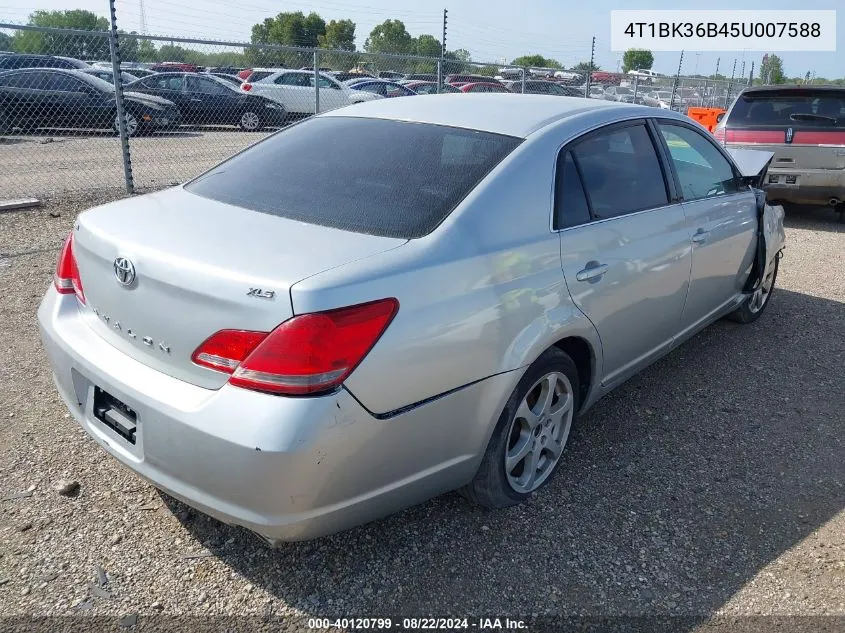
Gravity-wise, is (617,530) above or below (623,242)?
below

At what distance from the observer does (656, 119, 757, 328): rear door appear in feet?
12.6

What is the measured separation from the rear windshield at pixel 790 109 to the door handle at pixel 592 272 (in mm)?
6836

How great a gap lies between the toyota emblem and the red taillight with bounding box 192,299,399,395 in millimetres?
436

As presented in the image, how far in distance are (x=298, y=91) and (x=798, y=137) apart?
12490 mm

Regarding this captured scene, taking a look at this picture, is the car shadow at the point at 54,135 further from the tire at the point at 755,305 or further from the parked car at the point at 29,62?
the tire at the point at 755,305

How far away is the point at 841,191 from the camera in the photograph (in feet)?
27.1

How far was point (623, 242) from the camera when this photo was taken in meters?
3.16

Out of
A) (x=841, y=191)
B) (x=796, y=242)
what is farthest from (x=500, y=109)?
(x=841, y=191)

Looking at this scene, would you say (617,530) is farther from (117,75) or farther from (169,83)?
(169,83)

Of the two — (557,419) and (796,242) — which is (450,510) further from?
(796,242)

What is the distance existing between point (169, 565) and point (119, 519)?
1.19 feet

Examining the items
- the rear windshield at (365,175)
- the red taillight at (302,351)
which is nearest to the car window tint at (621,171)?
the rear windshield at (365,175)

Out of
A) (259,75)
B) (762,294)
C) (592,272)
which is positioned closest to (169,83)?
(259,75)

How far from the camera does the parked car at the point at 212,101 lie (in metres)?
16.0
